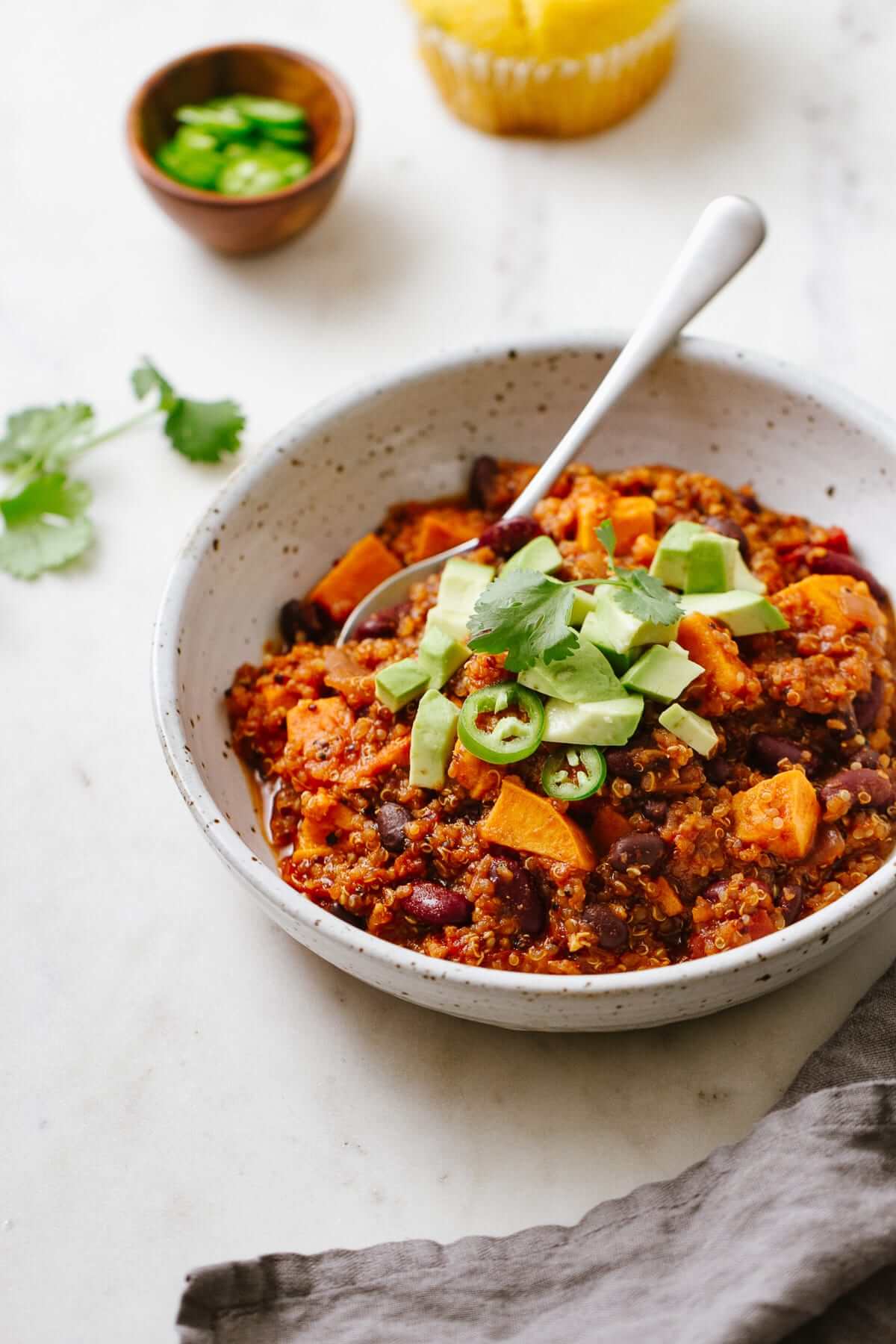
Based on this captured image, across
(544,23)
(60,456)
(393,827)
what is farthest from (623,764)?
(544,23)

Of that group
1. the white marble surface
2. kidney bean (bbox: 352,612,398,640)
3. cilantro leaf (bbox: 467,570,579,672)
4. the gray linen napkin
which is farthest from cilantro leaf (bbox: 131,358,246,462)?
the gray linen napkin

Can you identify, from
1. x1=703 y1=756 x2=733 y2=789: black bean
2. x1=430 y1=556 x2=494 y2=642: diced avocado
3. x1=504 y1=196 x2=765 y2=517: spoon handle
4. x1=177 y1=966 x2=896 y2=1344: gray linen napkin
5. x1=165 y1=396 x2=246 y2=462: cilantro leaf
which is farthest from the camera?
x1=165 y1=396 x2=246 y2=462: cilantro leaf

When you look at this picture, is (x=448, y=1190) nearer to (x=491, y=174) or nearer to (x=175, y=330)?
(x=175, y=330)

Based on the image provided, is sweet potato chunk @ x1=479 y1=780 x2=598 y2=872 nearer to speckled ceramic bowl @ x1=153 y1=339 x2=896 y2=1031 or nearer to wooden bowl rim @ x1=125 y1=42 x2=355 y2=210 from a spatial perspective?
speckled ceramic bowl @ x1=153 y1=339 x2=896 y2=1031

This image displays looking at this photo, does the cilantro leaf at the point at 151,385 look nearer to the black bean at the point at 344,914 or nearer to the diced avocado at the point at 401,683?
the diced avocado at the point at 401,683

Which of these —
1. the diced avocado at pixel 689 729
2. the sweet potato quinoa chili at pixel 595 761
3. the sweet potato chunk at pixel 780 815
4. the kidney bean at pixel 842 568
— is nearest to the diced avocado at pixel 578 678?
the sweet potato quinoa chili at pixel 595 761

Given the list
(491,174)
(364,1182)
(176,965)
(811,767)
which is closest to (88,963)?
(176,965)
